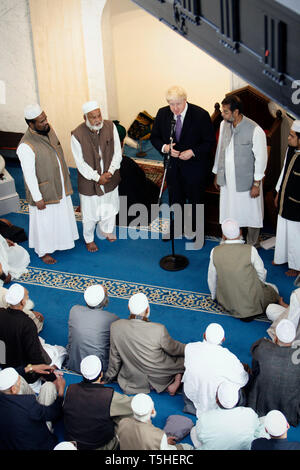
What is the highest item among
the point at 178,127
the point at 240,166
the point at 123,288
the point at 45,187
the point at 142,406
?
the point at 178,127

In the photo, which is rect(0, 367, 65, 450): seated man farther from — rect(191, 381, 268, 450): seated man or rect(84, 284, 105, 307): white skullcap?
rect(191, 381, 268, 450): seated man

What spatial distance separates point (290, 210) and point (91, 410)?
248 centimetres

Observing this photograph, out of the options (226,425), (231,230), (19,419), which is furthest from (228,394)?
(231,230)

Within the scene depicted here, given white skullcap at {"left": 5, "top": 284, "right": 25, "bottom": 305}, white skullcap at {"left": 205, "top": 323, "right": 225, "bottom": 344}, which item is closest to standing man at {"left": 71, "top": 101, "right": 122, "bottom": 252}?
white skullcap at {"left": 5, "top": 284, "right": 25, "bottom": 305}

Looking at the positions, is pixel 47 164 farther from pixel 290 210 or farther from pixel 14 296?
pixel 290 210

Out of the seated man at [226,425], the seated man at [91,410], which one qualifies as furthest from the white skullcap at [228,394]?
the seated man at [91,410]

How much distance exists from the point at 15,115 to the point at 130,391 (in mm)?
5276

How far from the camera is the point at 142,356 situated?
3.71 meters

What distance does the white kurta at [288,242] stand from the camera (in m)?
4.78

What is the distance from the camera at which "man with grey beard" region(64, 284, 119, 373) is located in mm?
→ 3799

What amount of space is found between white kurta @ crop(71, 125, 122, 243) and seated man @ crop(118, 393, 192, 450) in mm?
2882

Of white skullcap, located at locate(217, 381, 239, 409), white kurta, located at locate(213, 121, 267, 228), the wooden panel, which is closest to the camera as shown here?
white skullcap, located at locate(217, 381, 239, 409)

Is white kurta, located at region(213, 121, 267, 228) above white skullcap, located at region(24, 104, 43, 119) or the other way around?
the other way around
